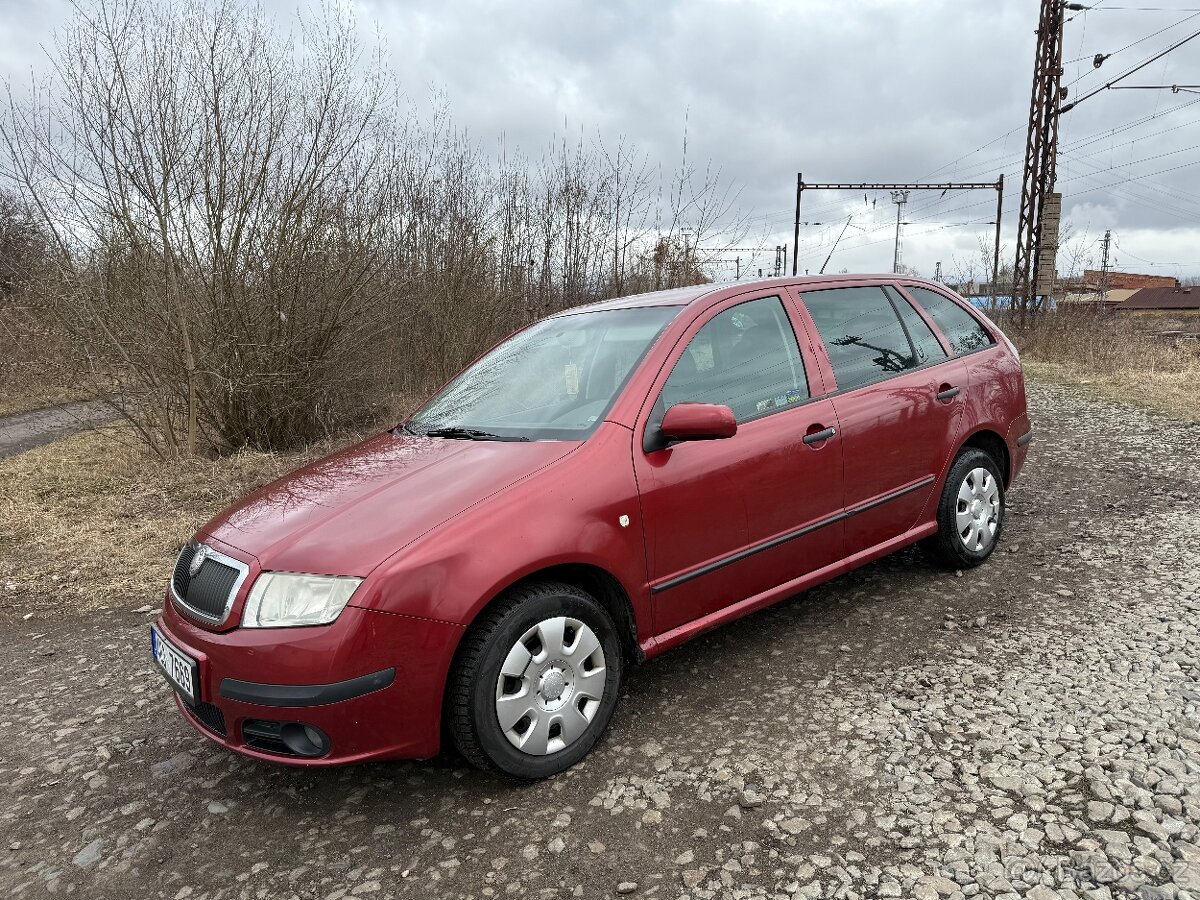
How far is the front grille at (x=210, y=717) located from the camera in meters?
2.42

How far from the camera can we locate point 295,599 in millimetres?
2311

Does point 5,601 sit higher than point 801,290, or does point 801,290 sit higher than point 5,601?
point 801,290

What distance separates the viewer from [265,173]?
7.79m

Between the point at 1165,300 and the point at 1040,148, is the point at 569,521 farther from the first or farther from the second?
the point at 1165,300

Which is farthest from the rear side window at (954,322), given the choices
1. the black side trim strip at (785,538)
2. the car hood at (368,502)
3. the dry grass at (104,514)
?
the dry grass at (104,514)

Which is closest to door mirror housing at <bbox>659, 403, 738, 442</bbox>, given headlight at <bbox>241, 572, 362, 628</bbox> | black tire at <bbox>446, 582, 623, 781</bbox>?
black tire at <bbox>446, 582, 623, 781</bbox>

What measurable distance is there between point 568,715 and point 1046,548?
3.42 metres

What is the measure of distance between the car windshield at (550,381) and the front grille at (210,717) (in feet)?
4.17

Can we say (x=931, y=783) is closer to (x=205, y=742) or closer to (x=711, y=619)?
(x=711, y=619)

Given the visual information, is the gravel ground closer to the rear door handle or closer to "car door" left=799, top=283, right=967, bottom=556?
"car door" left=799, top=283, right=967, bottom=556

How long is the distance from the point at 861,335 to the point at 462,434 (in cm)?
197

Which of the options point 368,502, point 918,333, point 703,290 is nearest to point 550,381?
point 703,290

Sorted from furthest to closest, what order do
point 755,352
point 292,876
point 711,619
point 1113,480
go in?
point 1113,480 < point 755,352 < point 711,619 < point 292,876

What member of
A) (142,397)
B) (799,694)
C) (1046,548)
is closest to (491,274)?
(142,397)
